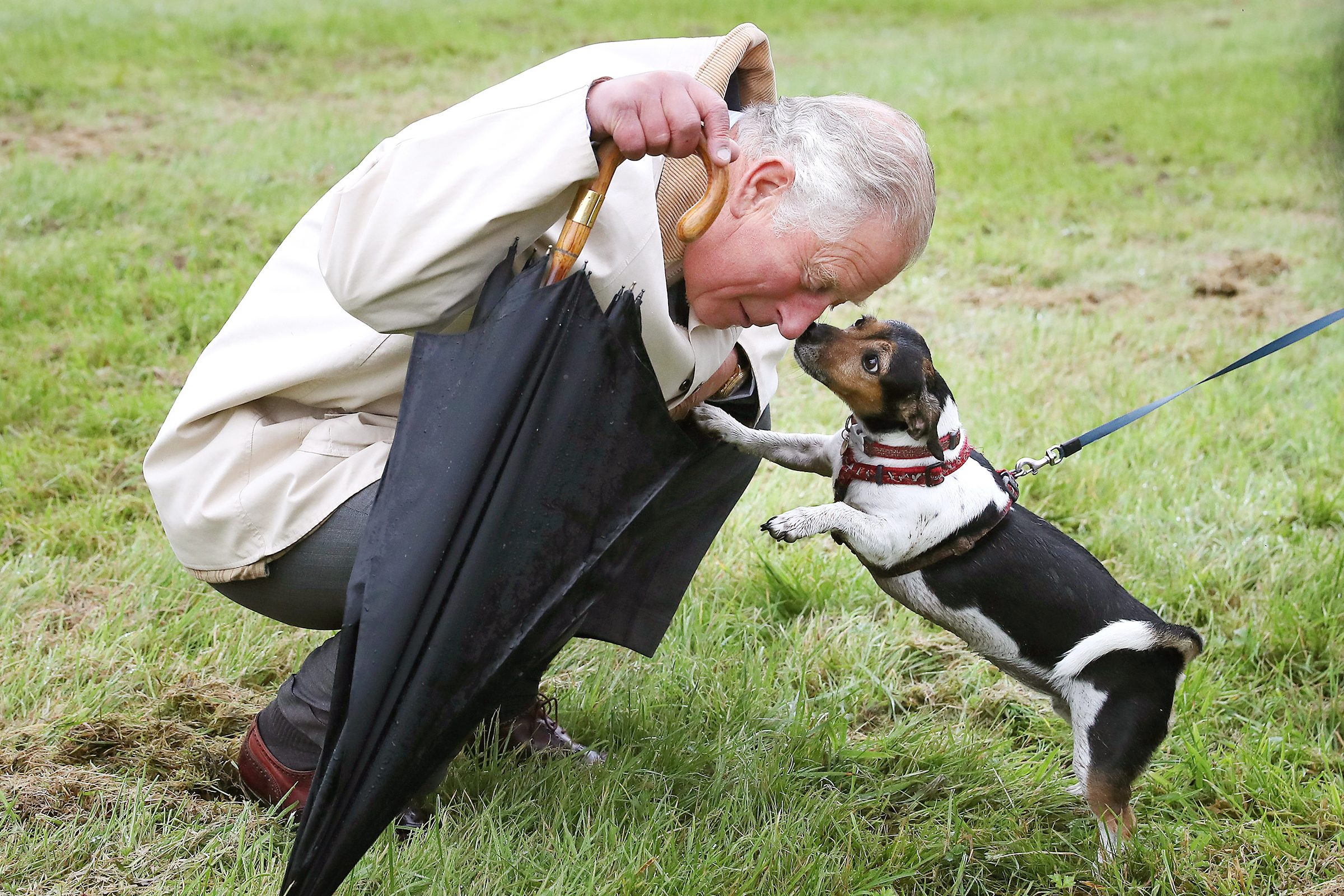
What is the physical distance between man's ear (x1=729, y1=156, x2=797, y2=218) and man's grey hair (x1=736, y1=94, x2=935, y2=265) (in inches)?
0.5

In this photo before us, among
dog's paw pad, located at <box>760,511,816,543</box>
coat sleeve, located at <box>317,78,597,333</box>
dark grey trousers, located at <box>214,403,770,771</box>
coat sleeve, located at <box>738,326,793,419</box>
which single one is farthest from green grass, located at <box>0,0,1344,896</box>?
coat sleeve, located at <box>317,78,597,333</box>

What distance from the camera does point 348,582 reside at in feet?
6.23

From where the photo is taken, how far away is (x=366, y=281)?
1.70 meters

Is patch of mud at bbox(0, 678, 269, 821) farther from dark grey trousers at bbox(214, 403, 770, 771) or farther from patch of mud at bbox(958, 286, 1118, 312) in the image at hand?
patch of mud at bbox(958, 286, 1118, 312)

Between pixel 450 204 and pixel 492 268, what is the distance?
124mm

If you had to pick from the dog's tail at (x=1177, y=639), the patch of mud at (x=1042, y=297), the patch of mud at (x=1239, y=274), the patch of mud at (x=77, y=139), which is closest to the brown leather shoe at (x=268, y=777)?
the dog's tail at (x=1177, y=639)

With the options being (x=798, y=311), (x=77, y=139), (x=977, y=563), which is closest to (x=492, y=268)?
(x=798, y=311)

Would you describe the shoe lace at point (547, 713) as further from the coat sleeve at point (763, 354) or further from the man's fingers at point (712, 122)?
the man's fingers at point (712, 122)

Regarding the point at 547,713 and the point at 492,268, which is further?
the point at 547,713

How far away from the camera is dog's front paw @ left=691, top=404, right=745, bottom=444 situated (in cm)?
232

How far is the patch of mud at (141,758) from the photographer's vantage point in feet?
7.17

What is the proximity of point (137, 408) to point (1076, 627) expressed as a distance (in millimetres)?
3037

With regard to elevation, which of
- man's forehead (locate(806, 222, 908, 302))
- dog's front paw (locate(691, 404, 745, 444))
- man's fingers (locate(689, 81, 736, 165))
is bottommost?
dog's front paw (locate(691, 404, 745, 444))

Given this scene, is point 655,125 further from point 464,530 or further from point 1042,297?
point 1042,297
